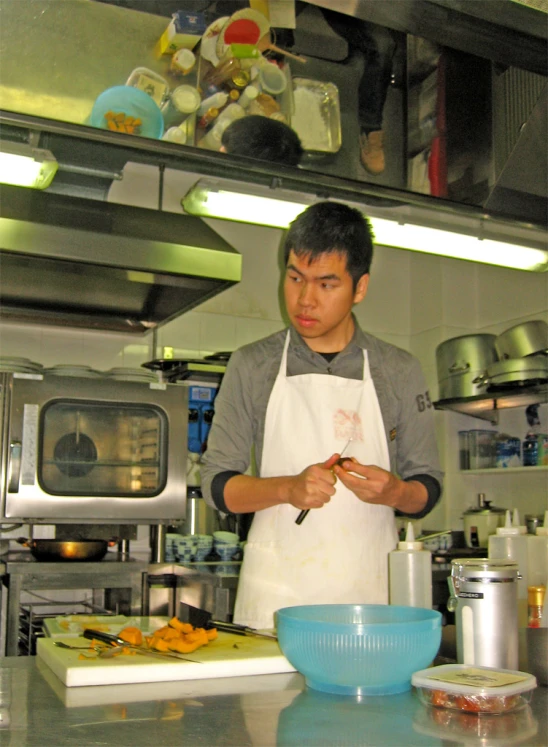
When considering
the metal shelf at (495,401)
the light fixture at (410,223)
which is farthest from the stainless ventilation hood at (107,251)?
the metal shelf at (495,401)

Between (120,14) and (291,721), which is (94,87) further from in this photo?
(291,721)

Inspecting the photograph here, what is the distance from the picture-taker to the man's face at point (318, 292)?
6.00ft

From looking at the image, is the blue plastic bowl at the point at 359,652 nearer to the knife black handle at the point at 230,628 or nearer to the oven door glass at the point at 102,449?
the knife black handle at the point at 230,628

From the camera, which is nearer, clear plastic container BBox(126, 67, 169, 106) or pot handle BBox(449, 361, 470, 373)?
clear plastic container BBox(126, 67, 169, 106)

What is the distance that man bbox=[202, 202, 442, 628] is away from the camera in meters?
1.74

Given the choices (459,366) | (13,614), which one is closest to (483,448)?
(459,366)

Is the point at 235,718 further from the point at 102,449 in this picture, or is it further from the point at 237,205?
the point at 102,449

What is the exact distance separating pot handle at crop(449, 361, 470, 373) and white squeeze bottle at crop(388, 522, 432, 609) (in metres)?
2.99

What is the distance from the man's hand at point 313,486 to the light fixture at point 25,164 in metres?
0.98

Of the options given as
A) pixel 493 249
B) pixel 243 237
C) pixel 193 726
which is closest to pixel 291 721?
pixel 193 726

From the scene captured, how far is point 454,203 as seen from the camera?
6.28ft

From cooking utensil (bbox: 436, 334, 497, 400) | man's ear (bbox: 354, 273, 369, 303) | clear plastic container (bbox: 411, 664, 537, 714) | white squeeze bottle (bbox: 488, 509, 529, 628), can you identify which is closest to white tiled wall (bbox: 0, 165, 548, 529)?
cooking utensil (bbox: 436, 334, 497, 400)

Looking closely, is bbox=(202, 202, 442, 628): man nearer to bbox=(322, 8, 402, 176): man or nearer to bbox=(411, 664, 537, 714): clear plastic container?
bbox=(322, 8, 402, 176): man

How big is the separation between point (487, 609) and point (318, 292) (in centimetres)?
91
